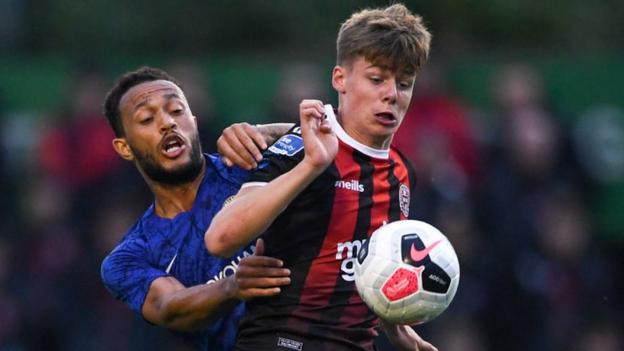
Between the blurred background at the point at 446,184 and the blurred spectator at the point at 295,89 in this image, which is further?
the blurred spectator at the point at 295,89

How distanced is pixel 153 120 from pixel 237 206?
3.73 feet

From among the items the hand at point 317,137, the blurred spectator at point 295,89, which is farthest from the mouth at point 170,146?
the blurred spectator at point 295,89

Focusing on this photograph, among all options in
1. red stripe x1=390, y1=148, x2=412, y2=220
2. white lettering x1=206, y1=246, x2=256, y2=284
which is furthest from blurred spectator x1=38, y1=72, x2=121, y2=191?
red stripe x1=390, y1=148, x2=412, y2=220

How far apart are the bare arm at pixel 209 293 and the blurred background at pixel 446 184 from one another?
4091 millimetres

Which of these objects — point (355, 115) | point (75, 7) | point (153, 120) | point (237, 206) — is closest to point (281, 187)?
point (237, 206)

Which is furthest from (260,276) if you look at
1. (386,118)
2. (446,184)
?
(446,184)

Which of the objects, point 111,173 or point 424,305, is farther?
point 111,173

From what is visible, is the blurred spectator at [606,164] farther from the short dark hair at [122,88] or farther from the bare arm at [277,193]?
the bare arm at [277,193]

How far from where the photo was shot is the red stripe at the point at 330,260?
232 inches

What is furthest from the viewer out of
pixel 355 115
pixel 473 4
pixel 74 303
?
pixel 473 4

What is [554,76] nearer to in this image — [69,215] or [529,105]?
[529,105]

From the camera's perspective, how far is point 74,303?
1099cm

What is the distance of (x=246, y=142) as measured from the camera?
20.7ft

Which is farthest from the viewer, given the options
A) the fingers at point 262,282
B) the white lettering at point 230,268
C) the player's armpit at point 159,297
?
the white lettering at point 230,268
